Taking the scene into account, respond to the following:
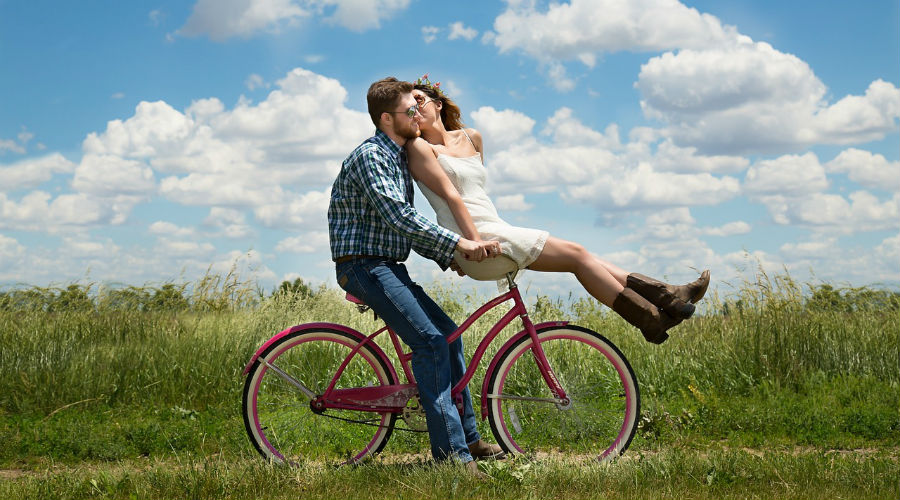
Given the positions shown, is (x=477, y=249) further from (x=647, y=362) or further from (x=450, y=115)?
(x=647, y=362)

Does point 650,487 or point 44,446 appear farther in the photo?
point 44,446

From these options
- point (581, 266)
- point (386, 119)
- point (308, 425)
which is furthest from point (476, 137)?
point (308, 425)

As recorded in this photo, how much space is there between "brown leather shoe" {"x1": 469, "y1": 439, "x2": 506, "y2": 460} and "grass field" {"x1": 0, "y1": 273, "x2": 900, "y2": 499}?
1.09 feet

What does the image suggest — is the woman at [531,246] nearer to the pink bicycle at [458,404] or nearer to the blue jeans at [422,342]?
the pink bicycle at [458,404]

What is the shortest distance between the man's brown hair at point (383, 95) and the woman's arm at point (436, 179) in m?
0.25

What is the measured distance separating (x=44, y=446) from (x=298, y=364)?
2.17 m

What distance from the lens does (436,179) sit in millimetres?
4820

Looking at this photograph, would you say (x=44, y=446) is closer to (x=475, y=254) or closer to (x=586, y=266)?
(x=475, y=254)

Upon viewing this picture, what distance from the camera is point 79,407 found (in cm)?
763

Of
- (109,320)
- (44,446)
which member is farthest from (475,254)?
(109,320)

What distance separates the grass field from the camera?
4668 mm

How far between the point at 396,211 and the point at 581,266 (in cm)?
115

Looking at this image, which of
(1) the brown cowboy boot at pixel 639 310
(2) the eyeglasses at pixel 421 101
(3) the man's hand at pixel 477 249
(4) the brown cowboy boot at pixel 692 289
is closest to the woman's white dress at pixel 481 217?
(3) the man's hand at pixel 477 249

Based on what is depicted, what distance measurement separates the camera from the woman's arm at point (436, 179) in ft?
15.6
